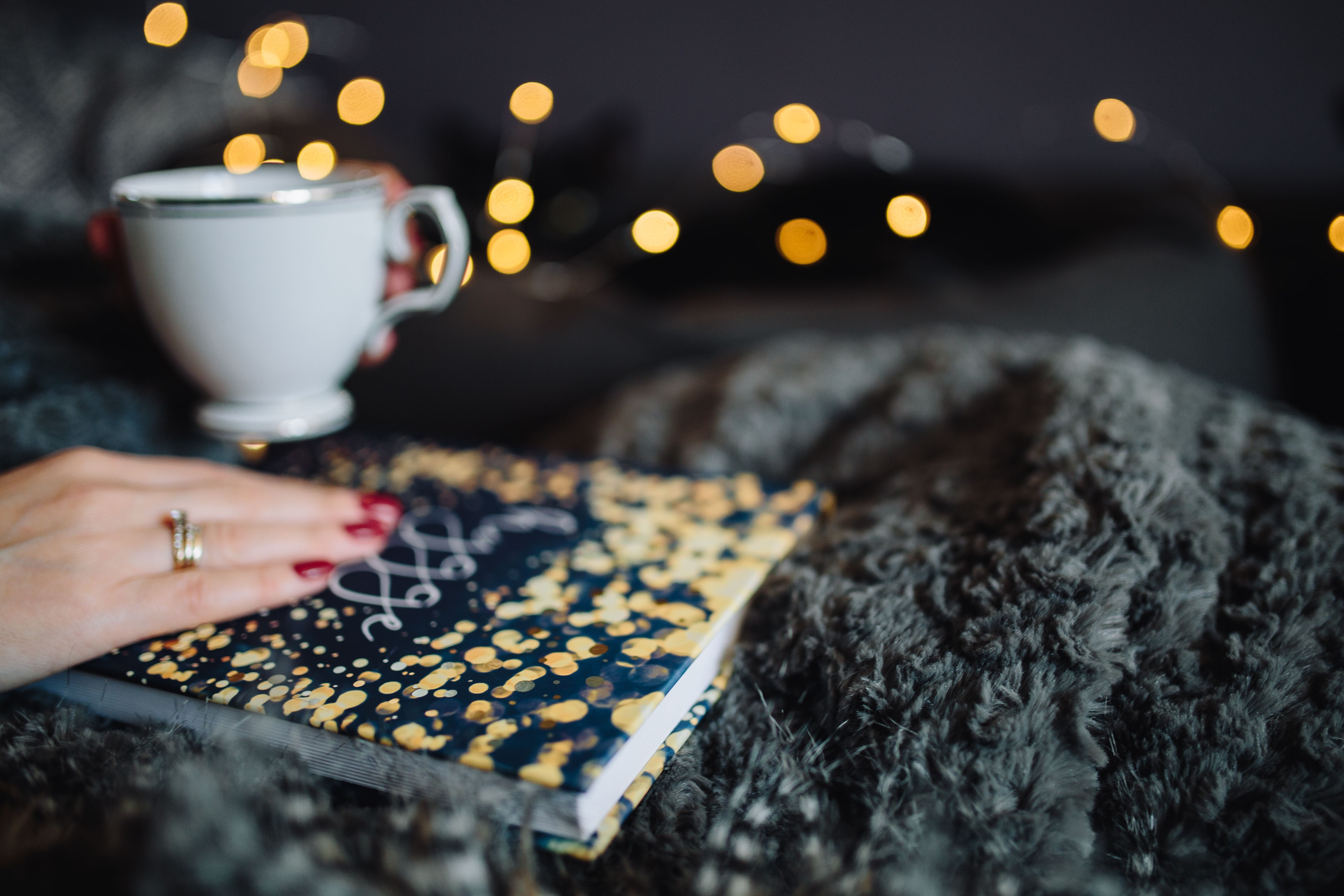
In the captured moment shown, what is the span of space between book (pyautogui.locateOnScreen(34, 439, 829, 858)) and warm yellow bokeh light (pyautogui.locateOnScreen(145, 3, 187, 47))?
950mm

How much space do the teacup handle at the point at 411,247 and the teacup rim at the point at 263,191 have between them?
0.9 inches

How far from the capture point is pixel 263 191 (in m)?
0.51

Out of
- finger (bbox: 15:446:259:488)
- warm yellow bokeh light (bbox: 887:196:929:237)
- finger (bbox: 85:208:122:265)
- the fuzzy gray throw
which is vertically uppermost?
warm yellow bokeh light (bbox: 887:196:929:237)

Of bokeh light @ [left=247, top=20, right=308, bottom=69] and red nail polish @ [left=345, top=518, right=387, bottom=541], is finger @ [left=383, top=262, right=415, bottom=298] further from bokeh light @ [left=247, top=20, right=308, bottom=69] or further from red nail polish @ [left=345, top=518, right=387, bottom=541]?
bokeh light @ [left=247, top=20, right=308, bottom=69]

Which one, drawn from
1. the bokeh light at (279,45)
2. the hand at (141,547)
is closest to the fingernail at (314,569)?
the hand at (141,547)

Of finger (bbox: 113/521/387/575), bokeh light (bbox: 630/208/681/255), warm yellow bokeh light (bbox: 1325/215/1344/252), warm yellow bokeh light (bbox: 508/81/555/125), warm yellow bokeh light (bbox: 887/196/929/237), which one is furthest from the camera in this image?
warm yellow bokeh light (bbox: 508/81/555/125)

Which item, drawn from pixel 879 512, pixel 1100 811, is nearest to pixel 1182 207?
pixel 879 512

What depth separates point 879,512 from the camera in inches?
17.0

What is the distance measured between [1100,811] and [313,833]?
280 millimetres

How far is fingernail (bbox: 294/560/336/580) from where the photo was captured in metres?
0.38

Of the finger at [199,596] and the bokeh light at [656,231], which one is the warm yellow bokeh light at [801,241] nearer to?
the bokeh light at [656,231]

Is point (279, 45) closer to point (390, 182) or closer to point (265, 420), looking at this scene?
point (390, 182)

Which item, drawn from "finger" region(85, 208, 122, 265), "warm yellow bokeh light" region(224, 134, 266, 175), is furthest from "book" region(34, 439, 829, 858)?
"warm yellow bokeh light" region(224, 134, 266, 175)

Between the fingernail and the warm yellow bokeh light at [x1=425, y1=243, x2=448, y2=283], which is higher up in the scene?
the warm yellow bokeh light at [x1=425, y1=243, x2=448, y2=283]
